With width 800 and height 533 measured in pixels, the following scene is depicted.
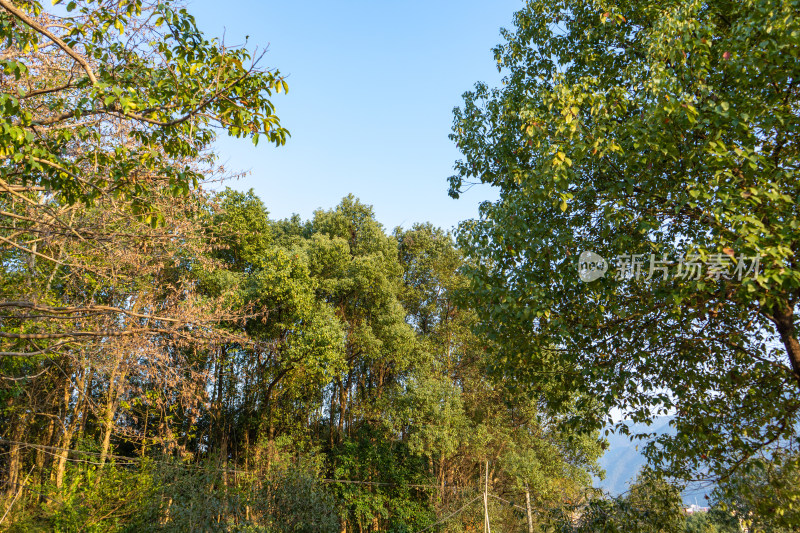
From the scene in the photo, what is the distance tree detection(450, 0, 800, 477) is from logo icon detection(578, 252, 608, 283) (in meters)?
0.07

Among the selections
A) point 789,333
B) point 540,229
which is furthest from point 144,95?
point 789,333

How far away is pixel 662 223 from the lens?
5.73m

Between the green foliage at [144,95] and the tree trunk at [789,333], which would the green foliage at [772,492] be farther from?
the green foliage at [144,95]

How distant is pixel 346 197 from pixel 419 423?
31.2ft

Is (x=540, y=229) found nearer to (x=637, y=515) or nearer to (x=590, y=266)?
(x=590, y=266)

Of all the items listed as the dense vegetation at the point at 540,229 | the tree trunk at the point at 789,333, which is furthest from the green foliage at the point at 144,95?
the tree trunk at the point at 789,333

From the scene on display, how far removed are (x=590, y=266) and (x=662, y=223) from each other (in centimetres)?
104

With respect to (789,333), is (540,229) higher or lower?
higher

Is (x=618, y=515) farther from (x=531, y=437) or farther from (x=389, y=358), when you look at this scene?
(x=531, y=437)

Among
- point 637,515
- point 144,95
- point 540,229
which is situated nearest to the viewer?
point 144,95

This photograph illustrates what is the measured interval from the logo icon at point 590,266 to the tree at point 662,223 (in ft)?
0.22

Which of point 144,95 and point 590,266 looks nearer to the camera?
point 144,95

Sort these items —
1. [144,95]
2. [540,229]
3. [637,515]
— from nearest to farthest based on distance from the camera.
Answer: [144,95], [540,229], [637,515]

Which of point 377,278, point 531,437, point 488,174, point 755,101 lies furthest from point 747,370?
point 531,437
